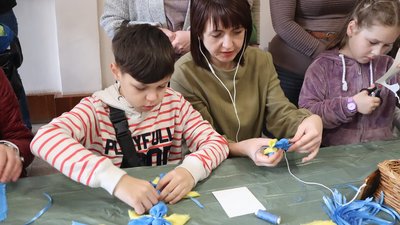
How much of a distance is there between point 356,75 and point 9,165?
4.03 ft

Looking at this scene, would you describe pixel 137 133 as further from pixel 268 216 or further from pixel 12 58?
pixel 12 58

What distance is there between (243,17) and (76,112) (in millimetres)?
586

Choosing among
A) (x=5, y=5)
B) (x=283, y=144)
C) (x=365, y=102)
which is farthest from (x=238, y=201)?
(x=5, y=5)

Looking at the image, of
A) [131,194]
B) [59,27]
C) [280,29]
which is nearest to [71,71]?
[59,27]

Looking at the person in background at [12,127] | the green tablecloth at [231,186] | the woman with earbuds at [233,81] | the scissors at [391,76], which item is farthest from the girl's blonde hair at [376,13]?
the person in background at [12,127]

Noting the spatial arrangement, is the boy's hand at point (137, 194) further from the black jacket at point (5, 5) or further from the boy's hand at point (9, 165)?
the black jacket at point (5, 5)

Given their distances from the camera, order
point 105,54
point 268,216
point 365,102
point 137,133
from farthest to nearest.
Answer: point 105,54, point 365,102, point 137,133, point 268,216

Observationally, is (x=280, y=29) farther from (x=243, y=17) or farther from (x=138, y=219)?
(x=138, y=219)

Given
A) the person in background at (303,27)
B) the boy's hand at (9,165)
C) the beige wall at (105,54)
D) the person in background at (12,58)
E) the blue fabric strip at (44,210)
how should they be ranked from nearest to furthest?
the blue fabric strip at (44,210) → the boy's hand at (9,165) → the person in background at (303,27) → the person in background at (12,58) → the beige wall at (105,54)

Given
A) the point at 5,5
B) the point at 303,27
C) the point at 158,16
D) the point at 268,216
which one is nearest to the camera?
the point at 268,216

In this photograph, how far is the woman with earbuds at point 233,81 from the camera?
4.18ft

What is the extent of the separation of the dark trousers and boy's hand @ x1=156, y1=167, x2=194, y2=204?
35.1 inches

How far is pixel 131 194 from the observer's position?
910 millimetres

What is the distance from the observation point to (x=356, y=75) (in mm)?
1554
